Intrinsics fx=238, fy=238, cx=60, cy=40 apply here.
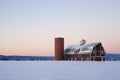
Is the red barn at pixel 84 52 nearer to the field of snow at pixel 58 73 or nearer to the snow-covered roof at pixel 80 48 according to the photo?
the snow-covered roof at pixel 80 48

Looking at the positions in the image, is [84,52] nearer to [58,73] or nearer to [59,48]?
[59,48]

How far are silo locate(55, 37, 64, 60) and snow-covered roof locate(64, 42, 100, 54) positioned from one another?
157cm

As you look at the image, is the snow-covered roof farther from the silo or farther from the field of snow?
the field of snow

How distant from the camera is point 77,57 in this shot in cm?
5756

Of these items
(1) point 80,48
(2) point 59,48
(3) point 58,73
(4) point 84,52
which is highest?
(2) point 59,48

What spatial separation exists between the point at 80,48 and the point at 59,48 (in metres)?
6.51

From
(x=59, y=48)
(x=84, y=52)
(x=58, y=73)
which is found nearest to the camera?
(x=58, y=73)

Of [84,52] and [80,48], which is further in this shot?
[80,48]

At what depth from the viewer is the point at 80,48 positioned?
57.9 meters

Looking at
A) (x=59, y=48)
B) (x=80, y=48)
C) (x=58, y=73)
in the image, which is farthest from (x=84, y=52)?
(x=58, y=73)

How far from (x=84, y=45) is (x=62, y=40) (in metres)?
7.38

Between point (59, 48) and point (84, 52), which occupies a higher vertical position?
point (59, 48)

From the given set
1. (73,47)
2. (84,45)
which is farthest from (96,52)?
(73,47)

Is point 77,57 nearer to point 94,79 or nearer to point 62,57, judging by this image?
point 62,57
